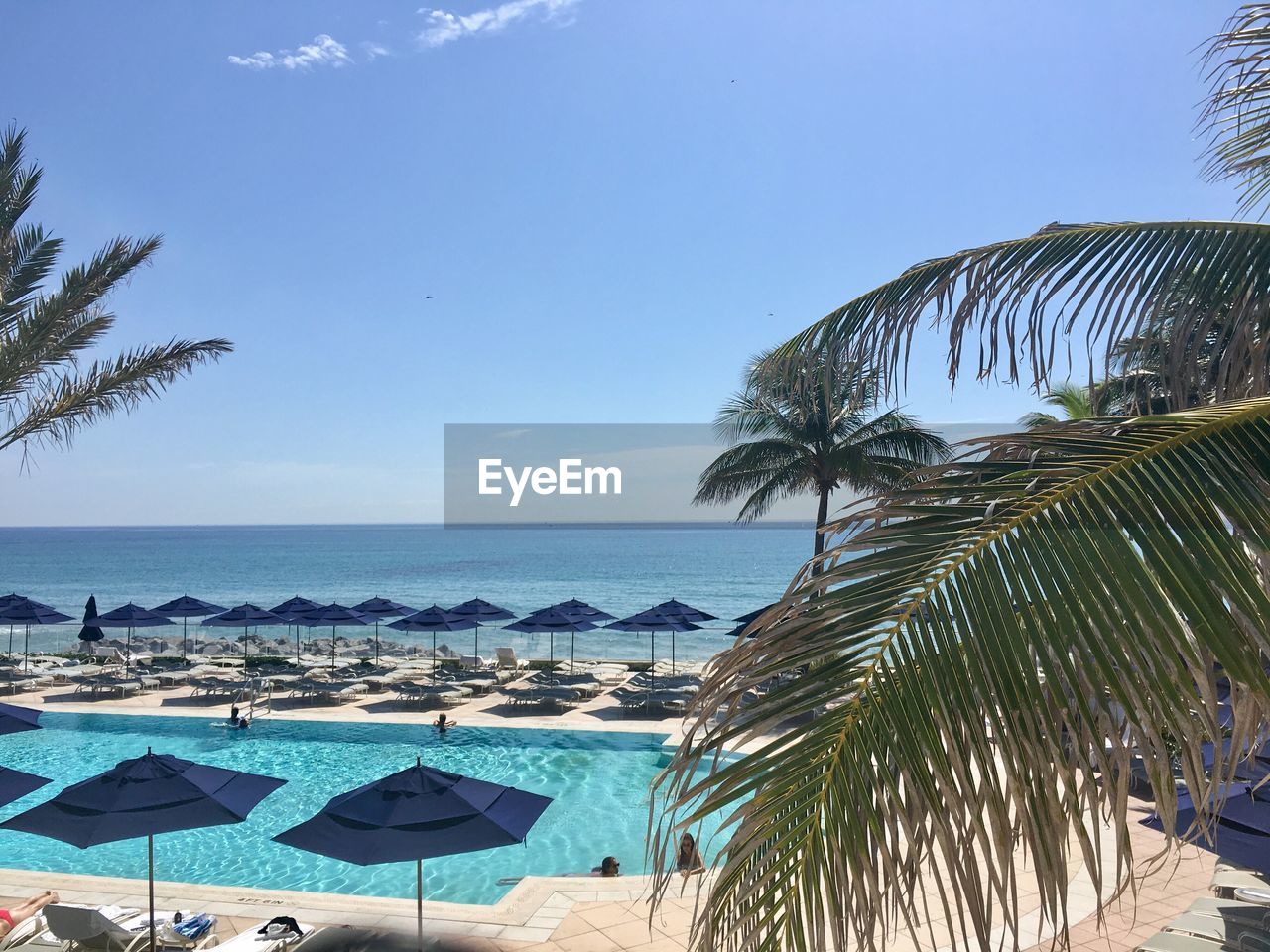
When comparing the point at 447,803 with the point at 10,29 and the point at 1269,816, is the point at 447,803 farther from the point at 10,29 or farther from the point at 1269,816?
the point at 10,29

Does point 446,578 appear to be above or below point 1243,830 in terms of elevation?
below

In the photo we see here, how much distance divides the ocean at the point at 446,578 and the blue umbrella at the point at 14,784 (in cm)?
2907

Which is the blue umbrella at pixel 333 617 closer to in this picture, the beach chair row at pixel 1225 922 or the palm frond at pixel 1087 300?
the beach chair row at pixel 1225 922

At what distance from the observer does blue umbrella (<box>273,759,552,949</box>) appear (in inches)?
253

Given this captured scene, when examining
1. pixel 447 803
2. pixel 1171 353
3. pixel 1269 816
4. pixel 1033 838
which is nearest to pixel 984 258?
pixel 1171 353

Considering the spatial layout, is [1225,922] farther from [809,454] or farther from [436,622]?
[436,622]

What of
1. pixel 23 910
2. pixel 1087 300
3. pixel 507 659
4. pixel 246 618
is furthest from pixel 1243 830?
pixel 246 618

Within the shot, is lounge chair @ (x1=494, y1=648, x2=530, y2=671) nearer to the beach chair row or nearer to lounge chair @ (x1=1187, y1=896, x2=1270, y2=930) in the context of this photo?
the beach chair row

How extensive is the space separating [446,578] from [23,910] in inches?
3256

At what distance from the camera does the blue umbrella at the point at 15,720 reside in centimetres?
929

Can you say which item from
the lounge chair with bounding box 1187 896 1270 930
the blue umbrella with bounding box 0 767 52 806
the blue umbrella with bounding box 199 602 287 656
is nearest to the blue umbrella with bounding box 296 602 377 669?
the blue umbrella with bounding box 199 602 287 656

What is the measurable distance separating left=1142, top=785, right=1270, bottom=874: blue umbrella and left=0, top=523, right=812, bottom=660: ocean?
31566 mm

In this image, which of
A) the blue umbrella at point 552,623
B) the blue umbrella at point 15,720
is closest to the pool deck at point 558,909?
the blue umbrella at point 15,720

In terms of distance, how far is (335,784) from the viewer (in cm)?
1293
